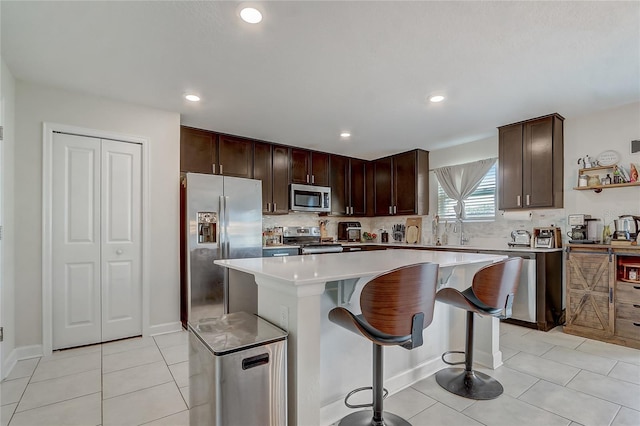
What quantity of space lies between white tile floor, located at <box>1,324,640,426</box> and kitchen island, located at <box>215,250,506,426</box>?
0.67ft

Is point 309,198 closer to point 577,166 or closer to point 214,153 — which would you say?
point 214,153

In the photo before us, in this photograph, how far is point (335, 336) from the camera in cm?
192

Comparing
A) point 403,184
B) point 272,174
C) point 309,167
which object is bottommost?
point 403,184

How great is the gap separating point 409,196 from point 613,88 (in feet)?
9.07

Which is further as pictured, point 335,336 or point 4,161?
point 4,161

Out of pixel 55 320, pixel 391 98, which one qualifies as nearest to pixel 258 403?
pixel 55 320

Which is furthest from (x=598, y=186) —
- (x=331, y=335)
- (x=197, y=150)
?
(x=197, y=150)

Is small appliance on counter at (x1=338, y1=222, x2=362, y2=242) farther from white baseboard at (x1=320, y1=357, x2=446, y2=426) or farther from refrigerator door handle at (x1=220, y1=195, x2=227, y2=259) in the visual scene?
white baseboard at (x1=320, y1=357, x2=446, y2=426)

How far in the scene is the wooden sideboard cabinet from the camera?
2988 millimetres

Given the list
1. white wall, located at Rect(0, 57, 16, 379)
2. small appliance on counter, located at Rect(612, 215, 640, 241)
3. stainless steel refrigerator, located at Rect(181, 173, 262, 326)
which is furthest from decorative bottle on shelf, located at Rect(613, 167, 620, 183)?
white wall, located at Rect(0, 57, 16, 379)

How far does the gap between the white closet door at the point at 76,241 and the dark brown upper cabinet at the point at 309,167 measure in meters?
2.64

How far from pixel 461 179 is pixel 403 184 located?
92cm

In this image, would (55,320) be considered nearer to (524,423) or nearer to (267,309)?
(267,309)

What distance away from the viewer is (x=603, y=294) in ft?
10.3
